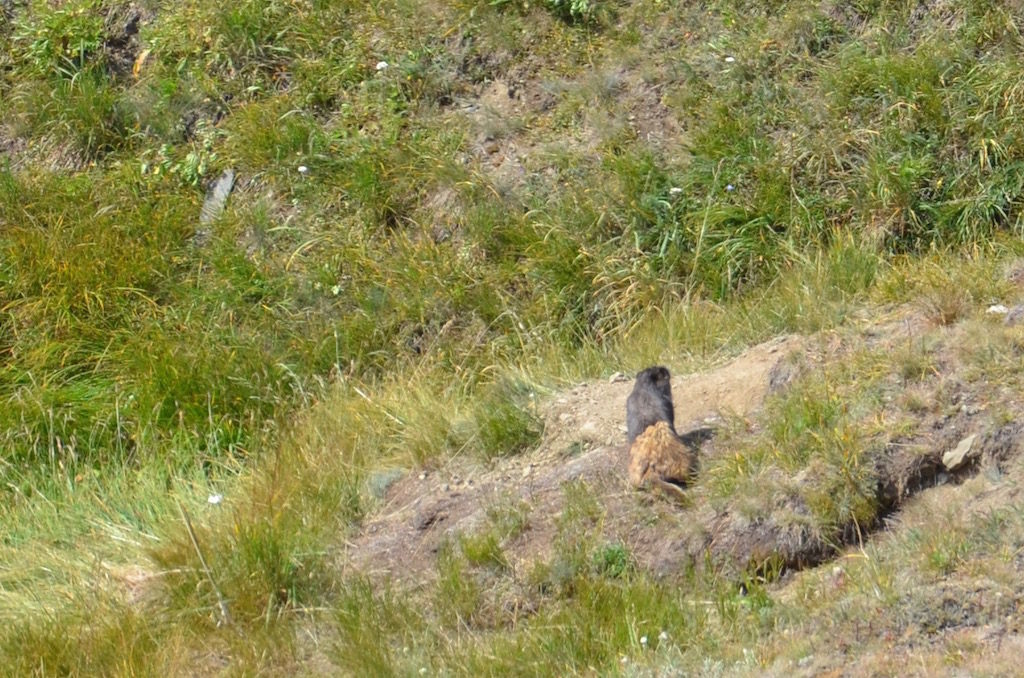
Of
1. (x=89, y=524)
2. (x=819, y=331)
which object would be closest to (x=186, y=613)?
(x=89, y=524)

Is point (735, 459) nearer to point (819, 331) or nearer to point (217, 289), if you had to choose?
point (819, 331)

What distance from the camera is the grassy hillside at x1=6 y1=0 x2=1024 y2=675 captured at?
6125mm

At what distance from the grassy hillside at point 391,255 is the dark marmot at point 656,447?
1.46ft

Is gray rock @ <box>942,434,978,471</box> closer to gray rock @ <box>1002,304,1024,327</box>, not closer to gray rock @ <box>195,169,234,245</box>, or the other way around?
gray rock @ <box>1002,304,1024,327</box>

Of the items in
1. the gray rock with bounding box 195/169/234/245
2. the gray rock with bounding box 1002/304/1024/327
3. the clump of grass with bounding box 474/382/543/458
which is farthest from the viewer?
the gray rock with bounding box 195/169/234/245

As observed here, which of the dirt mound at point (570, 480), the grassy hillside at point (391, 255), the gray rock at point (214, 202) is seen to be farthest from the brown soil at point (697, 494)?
the gray rock at point (214, 202)

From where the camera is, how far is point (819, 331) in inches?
285

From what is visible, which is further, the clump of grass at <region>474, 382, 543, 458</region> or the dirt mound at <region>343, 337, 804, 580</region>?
the clump of grass at <region>474, 382, 543, 458</region>

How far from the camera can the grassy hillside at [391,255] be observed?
20.1 ft

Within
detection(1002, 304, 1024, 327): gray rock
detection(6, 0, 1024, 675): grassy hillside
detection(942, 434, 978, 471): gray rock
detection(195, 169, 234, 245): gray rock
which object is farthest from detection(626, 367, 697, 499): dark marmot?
detection(195, 169, 234, 245): gray rock

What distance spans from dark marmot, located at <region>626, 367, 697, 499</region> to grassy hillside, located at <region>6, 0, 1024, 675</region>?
0.45 meters

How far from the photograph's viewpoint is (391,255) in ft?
32.1

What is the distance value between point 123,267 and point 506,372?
11.4 feet

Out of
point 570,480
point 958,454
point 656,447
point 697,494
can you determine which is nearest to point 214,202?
point 570,480
